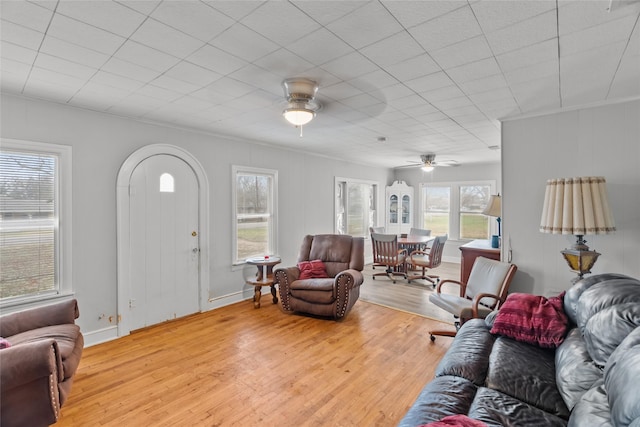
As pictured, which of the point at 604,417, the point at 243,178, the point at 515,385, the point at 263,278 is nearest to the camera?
the point at 604,417

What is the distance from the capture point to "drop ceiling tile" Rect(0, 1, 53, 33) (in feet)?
5.10

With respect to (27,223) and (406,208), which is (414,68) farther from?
(406,208)

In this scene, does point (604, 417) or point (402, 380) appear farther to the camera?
point (402, 380)

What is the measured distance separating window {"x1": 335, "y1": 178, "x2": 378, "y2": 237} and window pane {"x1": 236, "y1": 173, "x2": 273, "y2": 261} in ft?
6.37

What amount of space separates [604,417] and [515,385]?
22.0 inches

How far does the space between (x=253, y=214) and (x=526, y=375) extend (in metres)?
4.05

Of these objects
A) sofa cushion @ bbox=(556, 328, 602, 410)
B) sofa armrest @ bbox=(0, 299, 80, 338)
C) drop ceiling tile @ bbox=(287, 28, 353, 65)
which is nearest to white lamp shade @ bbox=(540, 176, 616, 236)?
sofa cushion @ bbox=(556, 328, 602, 410)

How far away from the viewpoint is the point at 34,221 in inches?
118

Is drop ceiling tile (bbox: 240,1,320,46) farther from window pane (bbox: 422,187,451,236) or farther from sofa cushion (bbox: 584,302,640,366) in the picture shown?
window pane (bbox: 422,187,451,236)

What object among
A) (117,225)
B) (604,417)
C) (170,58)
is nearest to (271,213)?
(117,225)

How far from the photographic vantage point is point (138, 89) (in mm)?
2717

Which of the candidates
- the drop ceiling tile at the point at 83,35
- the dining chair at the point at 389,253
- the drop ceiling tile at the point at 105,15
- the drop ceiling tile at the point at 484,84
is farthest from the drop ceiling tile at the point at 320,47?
the dining chair at the point at 389,253

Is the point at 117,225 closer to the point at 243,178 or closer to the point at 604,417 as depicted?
the point at 243,178

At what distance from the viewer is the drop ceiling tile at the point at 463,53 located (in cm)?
192
